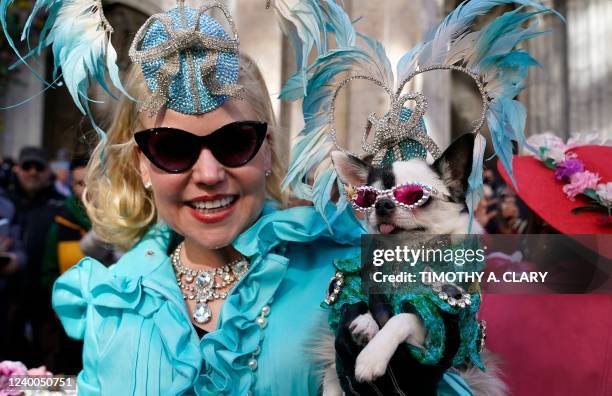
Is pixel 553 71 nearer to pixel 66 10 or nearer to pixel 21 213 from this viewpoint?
pixel 21 213

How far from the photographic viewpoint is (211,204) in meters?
1.77

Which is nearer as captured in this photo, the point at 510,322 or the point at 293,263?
the point at 293,263

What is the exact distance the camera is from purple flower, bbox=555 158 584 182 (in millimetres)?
2271

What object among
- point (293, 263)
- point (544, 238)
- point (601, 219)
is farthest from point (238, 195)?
point (601, 219)

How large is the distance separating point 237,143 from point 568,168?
1219mm

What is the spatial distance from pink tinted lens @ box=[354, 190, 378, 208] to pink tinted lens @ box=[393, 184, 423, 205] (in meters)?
0.06

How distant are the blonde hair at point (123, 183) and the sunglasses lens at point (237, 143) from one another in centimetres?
20

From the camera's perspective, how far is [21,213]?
4.93 meters

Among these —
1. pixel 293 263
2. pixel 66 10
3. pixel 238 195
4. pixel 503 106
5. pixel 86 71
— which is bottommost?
pixel 293 263

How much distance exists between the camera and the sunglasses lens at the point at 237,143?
1715 mm

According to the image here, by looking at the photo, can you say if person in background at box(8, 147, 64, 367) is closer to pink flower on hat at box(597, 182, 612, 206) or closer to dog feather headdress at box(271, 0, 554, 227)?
dog feather headdress at box(271, 0, 554, 227)

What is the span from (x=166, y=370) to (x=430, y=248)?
0.77 metres

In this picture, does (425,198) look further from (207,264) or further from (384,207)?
(207,264)

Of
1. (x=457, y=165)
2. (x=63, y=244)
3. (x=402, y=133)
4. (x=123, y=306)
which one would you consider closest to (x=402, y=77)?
(x=402, y=133)
